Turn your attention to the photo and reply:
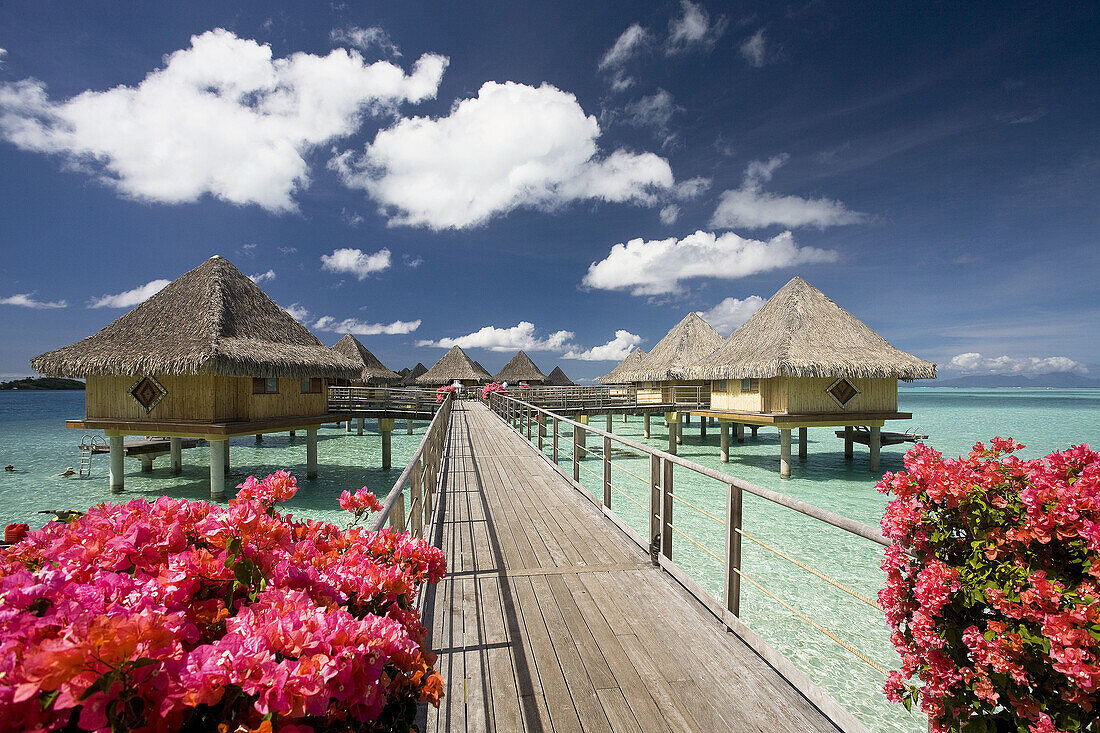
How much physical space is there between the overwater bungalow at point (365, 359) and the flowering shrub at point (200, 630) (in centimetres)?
3355

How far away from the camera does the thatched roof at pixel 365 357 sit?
111 ft

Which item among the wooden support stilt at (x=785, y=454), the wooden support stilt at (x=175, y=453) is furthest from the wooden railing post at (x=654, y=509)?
the wooden support stilt at (x=175, y=453)

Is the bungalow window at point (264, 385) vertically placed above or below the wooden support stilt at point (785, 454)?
above

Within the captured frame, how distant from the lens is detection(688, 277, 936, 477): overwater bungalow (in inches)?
603

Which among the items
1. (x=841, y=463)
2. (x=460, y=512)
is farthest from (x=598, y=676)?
(x=841, y=463)

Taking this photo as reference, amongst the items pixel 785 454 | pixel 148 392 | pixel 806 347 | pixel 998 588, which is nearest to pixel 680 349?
pixel 806 347

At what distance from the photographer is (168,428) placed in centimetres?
1246

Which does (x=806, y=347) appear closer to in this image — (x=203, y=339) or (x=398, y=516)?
(x=398, y=516)

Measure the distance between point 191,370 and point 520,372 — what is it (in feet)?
107

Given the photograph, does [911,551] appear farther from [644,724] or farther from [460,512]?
[460,512]

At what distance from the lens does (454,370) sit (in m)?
41.9

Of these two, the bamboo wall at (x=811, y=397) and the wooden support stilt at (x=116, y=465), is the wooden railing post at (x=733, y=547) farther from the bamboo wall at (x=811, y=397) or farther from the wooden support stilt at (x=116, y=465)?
the wooden support stilt at (x=116, y=465)

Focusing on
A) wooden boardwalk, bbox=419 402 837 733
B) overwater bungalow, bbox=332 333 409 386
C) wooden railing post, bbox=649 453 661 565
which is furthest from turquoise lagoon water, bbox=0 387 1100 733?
overwater bungalow, bbox=332 333 409 386

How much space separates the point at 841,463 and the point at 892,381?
13.5 feet
